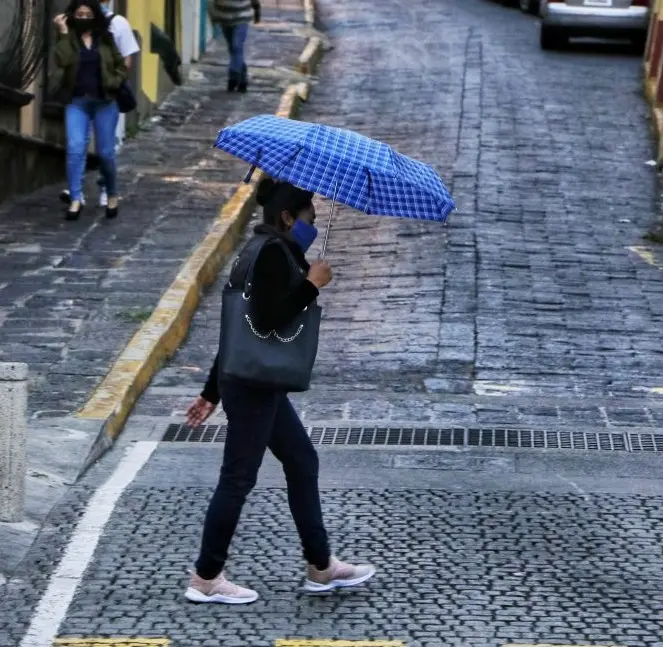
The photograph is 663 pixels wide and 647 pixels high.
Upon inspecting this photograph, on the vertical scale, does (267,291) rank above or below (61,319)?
above

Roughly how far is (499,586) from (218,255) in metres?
7.01

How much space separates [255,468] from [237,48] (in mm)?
14143

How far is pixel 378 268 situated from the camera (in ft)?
42.5

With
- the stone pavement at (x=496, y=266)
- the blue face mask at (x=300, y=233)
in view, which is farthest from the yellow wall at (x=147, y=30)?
the blue face mask at (x=300, y=233)

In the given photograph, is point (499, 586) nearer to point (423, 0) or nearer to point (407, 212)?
point (407, 212)

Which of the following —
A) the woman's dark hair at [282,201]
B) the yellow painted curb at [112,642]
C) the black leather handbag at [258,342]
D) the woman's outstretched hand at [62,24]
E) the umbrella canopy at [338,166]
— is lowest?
Answer: the yellow painted curb at [112,642]

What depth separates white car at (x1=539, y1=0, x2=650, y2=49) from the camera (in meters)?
23.0

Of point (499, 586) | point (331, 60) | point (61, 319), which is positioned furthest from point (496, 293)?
point (331, 60)

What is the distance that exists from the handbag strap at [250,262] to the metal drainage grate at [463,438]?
2906 mm

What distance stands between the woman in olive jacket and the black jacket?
749 centimetres

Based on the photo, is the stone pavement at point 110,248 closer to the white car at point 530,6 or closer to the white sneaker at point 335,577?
the white sneaker at point 335,577

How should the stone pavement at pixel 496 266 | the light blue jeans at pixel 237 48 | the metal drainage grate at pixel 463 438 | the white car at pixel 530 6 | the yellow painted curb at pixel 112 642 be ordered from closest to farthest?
the yellow painted curb at pixel 112 642
the metal drainage grate at pixel 463 438
the stone pavement at pixel 496 266
the light blue jeans at pixel 237 48
the white car at pixel 530 6

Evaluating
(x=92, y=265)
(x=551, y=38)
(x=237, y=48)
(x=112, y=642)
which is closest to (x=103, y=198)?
(x=92, y=265)

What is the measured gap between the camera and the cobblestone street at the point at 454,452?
6043mm
